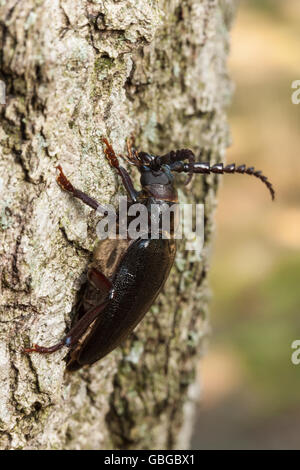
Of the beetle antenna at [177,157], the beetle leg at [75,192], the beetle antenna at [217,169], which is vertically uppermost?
the beetle antenna at [177,157]

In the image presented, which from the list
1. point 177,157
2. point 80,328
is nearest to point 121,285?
point 80,328

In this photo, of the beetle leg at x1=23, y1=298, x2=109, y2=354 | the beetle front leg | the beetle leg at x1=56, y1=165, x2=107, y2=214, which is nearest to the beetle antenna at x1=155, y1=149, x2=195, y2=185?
the beetle leg at x1=56, y1=165, x2=107, y2=214

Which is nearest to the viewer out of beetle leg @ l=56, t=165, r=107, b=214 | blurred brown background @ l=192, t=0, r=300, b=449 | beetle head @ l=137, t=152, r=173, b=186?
beetle leg @ l=56, t=165, r=107, b=214

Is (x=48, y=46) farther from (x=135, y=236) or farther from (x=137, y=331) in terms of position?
(x=137, y=331)

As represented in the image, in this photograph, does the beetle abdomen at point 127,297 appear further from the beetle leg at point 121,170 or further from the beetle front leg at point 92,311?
the beetle leg at point 121,170

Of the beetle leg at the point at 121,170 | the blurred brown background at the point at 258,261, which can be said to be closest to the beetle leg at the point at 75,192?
the beetle leg at the point at 121,170

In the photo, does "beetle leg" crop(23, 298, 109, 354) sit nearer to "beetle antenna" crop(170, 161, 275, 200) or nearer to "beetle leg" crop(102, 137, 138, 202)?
"beetle leg" crop(102, 137, 138, 202)
